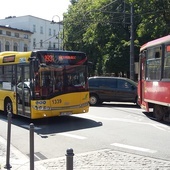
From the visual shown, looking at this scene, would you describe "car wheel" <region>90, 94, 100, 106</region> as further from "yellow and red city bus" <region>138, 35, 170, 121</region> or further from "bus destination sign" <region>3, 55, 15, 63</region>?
"bus destination sign" <region>3, 55, 15, 63</region>

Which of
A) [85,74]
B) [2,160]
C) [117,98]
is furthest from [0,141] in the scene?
[117,98]

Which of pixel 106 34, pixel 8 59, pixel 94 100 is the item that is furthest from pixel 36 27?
pixel 8 59

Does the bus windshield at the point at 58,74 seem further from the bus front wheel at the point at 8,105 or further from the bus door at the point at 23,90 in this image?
the bus front wheel at the point at 8,105

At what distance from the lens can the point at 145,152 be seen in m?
7.52

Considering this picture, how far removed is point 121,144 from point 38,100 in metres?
4.24

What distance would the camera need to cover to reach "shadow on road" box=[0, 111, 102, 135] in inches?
433

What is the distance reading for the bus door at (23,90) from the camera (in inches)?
476

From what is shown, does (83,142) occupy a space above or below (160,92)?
below

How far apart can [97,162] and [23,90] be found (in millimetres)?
6423

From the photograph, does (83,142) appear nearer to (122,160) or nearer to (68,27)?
(122,160)

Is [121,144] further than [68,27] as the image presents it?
No

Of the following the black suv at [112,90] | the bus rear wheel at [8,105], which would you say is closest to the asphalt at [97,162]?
the bus rear wheel at [8,105]

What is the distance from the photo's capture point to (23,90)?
12.4 metres

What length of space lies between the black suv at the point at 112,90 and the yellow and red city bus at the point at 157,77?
4074mm
